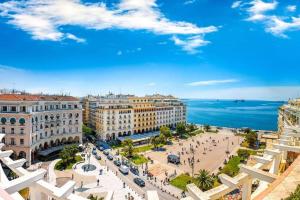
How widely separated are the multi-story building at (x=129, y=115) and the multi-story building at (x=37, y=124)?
1168 centimetres

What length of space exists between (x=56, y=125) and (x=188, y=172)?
1366 inches

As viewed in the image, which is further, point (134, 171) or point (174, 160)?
point (174, 160)

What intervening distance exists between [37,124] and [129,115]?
33281mm

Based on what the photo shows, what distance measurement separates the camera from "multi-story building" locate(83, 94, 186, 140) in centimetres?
8288

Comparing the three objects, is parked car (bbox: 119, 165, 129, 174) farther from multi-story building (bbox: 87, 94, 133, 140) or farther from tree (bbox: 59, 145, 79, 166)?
multi-story building (bbox: 87, 94, 133, 140)

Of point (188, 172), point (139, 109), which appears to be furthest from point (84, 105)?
point (188, 172)

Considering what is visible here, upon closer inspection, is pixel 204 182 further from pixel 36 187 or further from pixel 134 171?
pixel 36 187

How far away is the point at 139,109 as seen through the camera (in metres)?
91.7

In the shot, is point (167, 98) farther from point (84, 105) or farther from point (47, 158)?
point (47, 158)

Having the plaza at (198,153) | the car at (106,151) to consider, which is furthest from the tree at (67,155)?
the plaza at (198,153)

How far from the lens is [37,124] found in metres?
60.2

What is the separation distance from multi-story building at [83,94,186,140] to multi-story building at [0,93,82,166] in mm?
11679

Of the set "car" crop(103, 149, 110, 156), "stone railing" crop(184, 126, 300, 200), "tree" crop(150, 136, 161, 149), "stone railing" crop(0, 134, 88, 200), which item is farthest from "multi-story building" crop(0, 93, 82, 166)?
"stone railing" crop(184, 126, 300, 200)

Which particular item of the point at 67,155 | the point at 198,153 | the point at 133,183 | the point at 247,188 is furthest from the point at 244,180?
the point at 198,153
